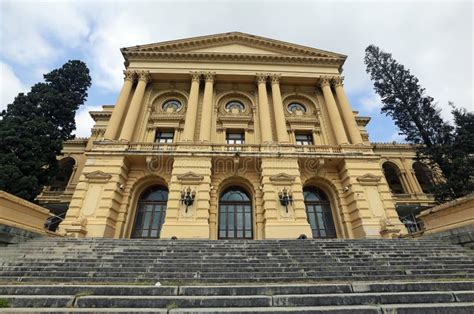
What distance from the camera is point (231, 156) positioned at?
1487 centimetres

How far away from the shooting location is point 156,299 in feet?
14.1

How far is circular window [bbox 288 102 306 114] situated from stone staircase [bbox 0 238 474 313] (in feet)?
42.3

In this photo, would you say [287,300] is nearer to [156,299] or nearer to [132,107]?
[156,299]

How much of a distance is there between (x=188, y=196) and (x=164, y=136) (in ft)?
23.7

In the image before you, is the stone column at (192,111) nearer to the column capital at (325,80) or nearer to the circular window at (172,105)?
the circular window at (172,105)

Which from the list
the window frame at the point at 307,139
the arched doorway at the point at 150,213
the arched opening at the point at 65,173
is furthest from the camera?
the arched opening at the point at 65,173

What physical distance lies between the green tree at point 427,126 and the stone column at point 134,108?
846 inches

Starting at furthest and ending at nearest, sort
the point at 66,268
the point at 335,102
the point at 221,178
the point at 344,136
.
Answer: the point at 335,102 → the point at 344,136 → the point at 221,178 → the point at 66,268

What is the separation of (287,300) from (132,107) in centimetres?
1707

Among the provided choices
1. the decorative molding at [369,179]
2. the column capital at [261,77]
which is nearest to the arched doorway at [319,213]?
the decorative molding at [369,179]

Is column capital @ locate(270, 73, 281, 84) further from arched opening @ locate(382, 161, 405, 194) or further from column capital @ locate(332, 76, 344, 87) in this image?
arched opening @ locate(382, 161, 405, 194)

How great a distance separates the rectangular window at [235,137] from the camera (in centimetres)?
1810

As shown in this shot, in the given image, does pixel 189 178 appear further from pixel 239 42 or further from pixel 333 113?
pixel 239 42

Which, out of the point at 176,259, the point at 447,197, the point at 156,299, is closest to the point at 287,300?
the point at 156,299
